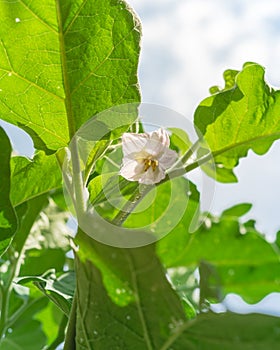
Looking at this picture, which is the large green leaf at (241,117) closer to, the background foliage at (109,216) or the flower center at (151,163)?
the background foliage at (109,216)

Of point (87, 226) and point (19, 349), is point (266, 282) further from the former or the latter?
point (19, 349)

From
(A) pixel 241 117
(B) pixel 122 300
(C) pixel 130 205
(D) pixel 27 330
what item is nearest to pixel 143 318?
(B) pixel 122 300

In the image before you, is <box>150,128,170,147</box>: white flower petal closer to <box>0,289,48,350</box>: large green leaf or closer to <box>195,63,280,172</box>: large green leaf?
<box>195,63,280,172</box>: large green leaf

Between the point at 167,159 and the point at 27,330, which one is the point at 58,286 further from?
the point at 27,330

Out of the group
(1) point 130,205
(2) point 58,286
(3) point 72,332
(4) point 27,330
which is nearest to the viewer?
(3) point 72,332

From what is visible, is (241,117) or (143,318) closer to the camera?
(143,318)

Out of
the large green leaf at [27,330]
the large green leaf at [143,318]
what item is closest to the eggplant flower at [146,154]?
the large green leaf at [143,318]

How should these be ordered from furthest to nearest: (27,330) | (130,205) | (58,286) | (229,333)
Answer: (27,330)
(58,286)
(130,205)
(229,333)
